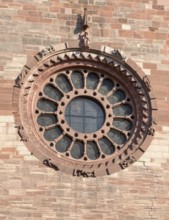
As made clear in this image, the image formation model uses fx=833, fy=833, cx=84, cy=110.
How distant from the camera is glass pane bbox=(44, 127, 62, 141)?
18734mm

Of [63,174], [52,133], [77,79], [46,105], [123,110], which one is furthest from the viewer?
[77,79]

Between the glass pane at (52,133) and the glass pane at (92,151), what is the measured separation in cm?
73

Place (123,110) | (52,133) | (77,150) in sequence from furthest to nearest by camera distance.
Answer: (123,110), (52,133), (77,150)

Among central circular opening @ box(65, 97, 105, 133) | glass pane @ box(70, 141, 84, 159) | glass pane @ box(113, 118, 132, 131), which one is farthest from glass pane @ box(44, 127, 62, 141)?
glass pane @ box(113, 118, 132, 131)

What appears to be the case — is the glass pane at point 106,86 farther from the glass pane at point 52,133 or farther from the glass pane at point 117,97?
the glass pane at point 52,133

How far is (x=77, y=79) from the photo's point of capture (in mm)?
19453

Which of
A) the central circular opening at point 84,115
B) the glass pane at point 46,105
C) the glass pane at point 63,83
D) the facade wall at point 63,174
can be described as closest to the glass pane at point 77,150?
the central circular opening at point 84,115

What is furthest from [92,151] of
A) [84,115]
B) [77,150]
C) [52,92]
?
[52,92]

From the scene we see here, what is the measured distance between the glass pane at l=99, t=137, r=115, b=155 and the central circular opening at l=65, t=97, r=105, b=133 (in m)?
0.31

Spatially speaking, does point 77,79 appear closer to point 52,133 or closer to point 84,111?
point 84,111

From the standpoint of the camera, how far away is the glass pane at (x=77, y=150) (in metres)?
18.6

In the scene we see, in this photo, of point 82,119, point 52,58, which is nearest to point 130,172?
point 82,119

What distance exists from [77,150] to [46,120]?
997 mm

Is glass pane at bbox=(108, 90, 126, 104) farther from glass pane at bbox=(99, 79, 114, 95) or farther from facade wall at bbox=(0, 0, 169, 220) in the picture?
facade wall at bbox=(0, 0, 169, 220)
